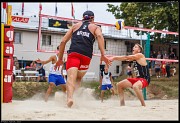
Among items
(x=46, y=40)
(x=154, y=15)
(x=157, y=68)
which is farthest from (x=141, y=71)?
(x=46, y=40)

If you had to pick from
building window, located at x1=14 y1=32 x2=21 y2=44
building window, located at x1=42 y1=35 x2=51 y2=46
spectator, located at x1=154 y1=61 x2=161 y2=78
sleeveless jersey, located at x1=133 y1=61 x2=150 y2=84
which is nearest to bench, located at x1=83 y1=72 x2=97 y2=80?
building window, located at x1=42 y1=35 x2=51 y2=46

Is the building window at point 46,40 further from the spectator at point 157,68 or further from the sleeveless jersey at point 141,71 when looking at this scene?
the sleeveless jersey at point 141,71

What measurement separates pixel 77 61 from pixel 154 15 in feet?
56.0

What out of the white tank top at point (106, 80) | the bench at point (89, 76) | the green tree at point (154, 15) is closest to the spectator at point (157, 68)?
the green tree at point (154, 15)

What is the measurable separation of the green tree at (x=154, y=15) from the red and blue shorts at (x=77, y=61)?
16352 mm

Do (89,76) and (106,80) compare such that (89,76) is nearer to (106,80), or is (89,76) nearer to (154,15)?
(154,15)

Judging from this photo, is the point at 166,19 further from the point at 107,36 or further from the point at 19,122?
the point at 19,122

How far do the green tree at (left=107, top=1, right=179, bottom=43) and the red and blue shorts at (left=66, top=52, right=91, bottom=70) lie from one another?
16.4m

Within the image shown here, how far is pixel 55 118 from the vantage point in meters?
4.13

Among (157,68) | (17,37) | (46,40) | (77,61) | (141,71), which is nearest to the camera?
(77,61)

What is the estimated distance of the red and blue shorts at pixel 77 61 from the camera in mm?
5863

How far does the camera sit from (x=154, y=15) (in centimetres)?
2209

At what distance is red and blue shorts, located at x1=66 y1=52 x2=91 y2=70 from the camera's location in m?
5.86

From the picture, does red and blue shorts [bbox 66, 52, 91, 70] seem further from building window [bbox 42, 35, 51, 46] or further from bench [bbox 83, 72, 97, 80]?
building window [bbox 42, 35, 51, 46]
